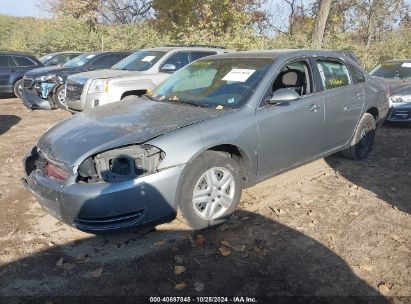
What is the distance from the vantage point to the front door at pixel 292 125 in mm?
4188

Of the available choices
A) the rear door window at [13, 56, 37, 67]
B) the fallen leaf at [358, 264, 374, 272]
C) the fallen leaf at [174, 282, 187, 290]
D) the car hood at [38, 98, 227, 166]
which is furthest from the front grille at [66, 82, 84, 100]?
the fallen leaf at [358, 264, 374, 272]

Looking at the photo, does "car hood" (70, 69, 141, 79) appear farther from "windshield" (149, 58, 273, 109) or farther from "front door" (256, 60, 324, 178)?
"front door" (256, 60, 324, 178)

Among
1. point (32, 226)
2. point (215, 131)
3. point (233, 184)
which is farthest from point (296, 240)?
point (32, 226)

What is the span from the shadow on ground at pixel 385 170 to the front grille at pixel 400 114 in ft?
3.73

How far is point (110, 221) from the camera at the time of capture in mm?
3287

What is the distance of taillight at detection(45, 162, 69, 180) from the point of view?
342cm

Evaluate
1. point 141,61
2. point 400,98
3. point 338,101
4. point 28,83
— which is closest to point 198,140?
point 338,101

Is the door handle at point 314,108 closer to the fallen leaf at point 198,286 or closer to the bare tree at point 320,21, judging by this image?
the fallen leaf at point 198,286

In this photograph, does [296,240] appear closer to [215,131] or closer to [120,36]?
[215,131]

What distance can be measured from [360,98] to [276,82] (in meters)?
1.69

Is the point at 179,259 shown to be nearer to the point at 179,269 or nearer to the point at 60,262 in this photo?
the point at 179,269

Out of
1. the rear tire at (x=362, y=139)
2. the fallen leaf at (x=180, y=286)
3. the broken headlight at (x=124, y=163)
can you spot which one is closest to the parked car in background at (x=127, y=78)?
the rear tire at (x=362, y=139)

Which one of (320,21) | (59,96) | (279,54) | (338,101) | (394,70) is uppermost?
(320,21)

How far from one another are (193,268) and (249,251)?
56 cm
